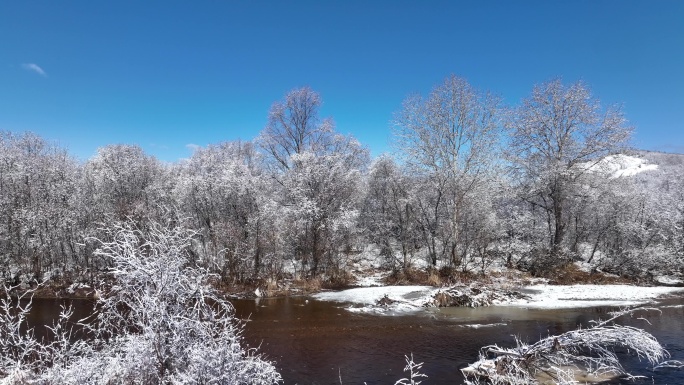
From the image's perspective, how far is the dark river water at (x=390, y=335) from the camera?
11211 mm

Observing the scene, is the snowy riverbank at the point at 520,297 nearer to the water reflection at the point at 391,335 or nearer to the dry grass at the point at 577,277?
the water reflection at the point at 391,335

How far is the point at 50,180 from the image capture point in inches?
1109

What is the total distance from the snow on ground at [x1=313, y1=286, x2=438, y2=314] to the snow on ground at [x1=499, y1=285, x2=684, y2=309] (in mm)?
4408

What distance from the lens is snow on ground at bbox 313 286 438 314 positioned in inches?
758

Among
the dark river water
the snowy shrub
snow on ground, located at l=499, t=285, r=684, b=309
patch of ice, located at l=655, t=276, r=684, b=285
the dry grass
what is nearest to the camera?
the snowy shrub

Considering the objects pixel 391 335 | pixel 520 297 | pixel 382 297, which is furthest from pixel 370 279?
pixel 391 335

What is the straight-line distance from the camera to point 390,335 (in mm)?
14992

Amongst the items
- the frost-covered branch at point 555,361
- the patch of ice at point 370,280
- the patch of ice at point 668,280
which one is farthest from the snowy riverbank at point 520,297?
the frost-covered branch at point 555,361

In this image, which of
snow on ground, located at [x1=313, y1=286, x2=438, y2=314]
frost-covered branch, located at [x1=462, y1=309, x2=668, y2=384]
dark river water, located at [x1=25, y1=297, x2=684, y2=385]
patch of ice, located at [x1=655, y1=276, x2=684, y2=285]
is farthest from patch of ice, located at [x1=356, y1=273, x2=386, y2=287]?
patch of ice, located at [x1=655, y1=276, x2=684, y2=285]

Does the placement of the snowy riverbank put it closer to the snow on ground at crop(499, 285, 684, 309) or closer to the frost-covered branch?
the snow on ground at crop(499, 285, 684, 309)

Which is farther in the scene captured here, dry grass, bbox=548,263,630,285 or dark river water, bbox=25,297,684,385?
dry grass, bbox=548,263,630,285

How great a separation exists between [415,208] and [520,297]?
33.9 ft

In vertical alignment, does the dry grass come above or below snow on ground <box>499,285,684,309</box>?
above

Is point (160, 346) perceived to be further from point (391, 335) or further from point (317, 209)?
point (317, 209)
